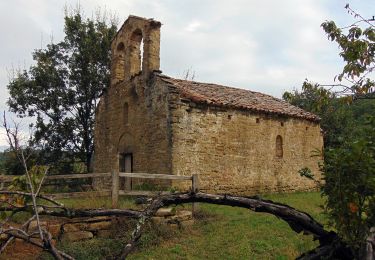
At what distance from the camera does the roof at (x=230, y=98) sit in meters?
14.4

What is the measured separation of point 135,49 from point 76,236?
10.5 meters

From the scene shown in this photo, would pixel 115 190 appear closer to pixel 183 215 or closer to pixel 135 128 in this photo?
pixel 183 215

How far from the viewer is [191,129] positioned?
14062mm

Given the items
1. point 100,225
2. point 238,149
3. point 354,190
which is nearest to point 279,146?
point 238,149

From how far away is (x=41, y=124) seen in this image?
21.3 meters

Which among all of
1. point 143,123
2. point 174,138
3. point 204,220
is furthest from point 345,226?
point 143,123

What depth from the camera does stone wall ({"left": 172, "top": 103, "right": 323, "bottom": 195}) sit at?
13922mm

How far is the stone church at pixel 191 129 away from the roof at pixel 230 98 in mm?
45

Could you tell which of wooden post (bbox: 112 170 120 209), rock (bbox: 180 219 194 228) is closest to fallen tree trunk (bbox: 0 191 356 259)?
wooden post (bbox: 112 170 120 209)

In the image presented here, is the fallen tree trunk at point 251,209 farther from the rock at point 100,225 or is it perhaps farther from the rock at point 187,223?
the rock at point 187,223

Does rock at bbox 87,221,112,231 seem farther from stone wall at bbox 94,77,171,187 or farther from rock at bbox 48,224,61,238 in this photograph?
stone wall at bbox 94,77,171,187

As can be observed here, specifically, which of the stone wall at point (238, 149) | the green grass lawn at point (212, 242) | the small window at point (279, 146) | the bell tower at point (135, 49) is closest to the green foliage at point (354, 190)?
the green grass lawn at point (212, 242)

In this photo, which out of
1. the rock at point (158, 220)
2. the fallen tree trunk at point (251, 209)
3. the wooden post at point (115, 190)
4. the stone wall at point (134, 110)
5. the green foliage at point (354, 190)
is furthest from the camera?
the stone wall at point (134, 110)

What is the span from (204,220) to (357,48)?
5577mm
